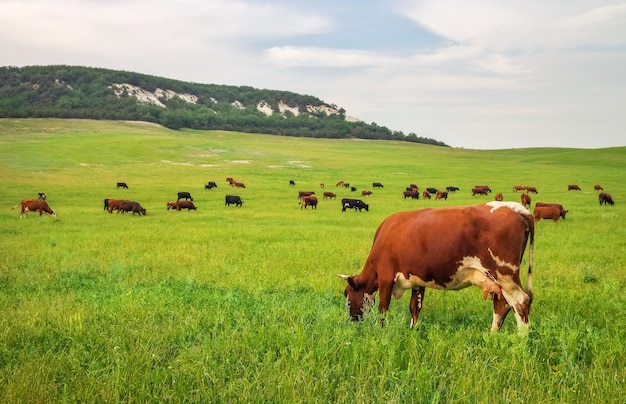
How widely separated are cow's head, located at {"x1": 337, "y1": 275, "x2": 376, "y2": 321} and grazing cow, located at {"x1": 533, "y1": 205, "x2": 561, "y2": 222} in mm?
20607

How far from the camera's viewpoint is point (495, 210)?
7.12 m

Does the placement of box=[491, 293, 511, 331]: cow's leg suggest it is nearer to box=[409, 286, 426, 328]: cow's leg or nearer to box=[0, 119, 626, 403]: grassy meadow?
box=[0, 119, 626, 403]: grassy meadow

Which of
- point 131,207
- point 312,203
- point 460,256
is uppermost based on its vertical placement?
point 460,256

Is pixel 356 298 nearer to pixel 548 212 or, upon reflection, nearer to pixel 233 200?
pixel 548 212

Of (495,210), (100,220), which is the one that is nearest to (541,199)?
(100,220)

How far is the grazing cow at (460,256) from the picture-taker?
22.4 feet

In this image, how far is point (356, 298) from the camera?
804 cm

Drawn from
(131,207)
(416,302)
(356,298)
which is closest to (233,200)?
(131,207)

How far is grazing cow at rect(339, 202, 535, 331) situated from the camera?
22.4 ft

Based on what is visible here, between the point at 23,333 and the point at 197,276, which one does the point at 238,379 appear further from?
the point at 197,276

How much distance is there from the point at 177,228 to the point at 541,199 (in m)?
31.7

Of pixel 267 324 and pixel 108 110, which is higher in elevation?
pixel 108 110

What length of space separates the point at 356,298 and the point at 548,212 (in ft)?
69.0

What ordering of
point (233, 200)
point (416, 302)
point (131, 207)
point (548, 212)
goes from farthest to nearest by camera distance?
point (233, 200) → point (131, 207) → point (548, 212) → point (416, 302)
